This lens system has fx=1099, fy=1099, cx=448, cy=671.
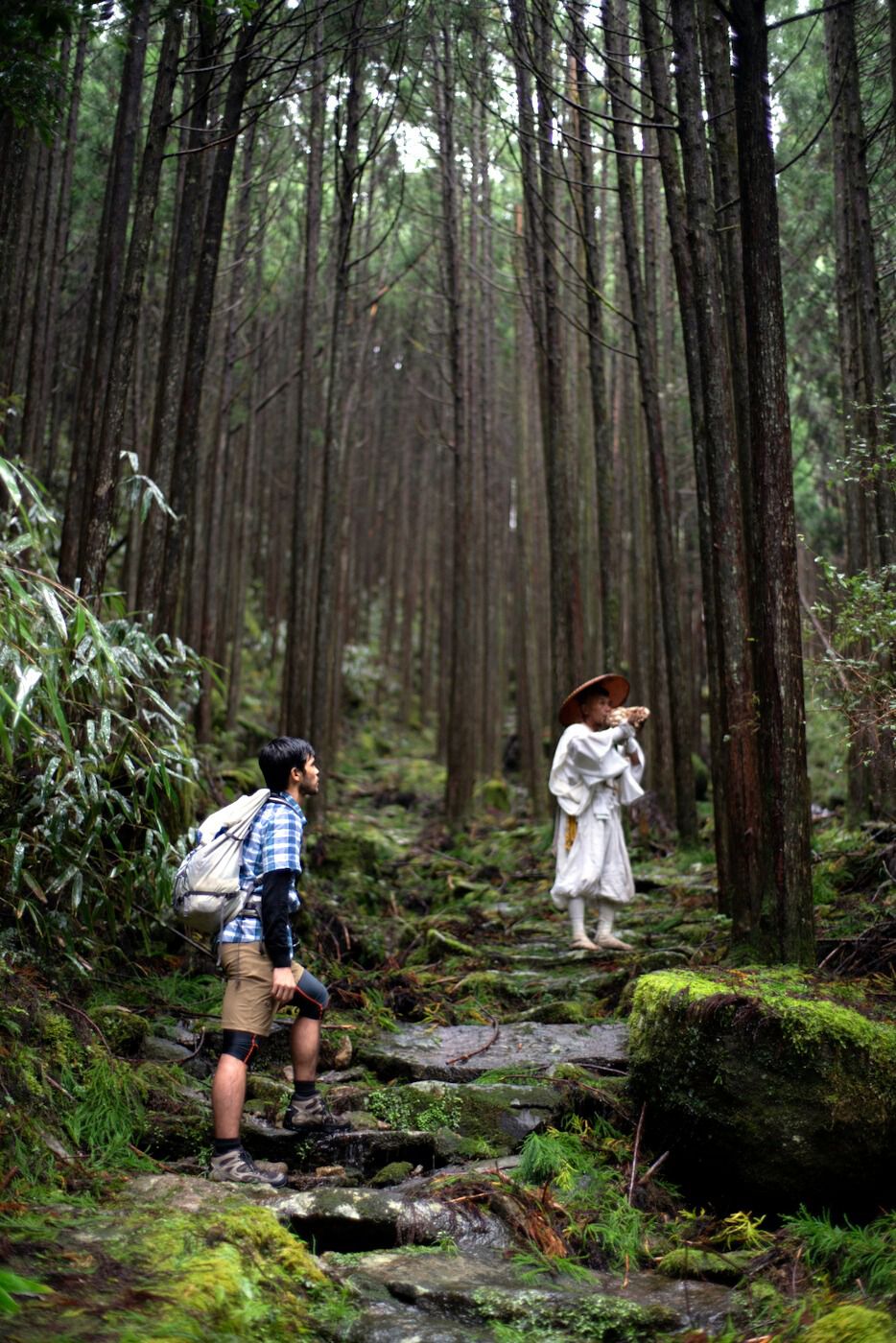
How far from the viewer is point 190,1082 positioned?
493cm

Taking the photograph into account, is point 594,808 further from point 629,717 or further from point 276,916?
point 276,916

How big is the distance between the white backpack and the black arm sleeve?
111mm

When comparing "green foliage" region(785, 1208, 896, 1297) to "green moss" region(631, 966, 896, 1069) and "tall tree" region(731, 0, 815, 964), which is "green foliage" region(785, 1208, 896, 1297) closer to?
"green moss" region(631, 966, 896, 1069)

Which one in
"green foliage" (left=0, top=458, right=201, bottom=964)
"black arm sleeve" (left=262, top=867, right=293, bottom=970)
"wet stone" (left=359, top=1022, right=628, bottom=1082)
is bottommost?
"wet stone" (left=359, top=1022, right=628, bottom=1082)

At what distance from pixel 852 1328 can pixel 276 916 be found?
231 centimetres

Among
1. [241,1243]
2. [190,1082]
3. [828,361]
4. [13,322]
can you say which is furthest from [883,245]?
[241,1243]

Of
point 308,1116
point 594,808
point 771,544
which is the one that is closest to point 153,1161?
point 308,1116

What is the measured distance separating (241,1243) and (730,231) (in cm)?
687

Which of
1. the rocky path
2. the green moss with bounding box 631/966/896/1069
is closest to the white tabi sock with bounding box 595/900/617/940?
the rocky path

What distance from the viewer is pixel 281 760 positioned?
4477 millimetres

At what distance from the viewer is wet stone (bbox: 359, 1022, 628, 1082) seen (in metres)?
5.27

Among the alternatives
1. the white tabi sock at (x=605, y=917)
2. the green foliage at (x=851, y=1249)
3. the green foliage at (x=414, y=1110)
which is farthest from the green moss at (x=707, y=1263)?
the white tabi sock at (x=605, y=917)

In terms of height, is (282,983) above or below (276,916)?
below

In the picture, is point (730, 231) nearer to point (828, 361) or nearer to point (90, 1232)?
point (90, 1232)
